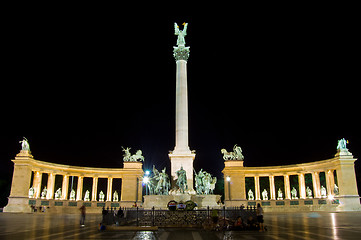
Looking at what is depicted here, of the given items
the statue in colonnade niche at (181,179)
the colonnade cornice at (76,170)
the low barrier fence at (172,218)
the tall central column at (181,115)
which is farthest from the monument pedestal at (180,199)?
the colonnade cornice at (76,170)

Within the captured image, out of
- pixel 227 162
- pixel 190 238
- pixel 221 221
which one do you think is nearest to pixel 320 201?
pixel 227 162

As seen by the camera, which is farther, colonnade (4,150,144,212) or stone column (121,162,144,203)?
stone column (121,162,144,203)

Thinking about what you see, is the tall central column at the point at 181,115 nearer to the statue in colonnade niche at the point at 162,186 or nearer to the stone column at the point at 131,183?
the statue in colonnade niche at the point at 162,186

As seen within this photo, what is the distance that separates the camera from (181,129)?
4544cm

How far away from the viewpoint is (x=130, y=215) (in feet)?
78.5

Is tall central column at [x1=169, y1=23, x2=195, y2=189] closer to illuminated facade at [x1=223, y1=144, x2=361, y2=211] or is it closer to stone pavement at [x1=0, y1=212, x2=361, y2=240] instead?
illuminated facade at [x1=223, y1=144, x2=361, y2=211]

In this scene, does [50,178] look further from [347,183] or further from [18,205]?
[347,183]

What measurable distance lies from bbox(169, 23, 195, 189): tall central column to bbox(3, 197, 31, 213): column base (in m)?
28.9

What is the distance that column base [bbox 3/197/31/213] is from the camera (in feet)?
169

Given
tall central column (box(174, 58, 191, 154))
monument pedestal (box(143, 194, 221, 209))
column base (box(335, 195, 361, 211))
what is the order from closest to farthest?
monument pedestal (box(143, 194, 221, 209)) < tall central column (box(174, 58, 191, 154)) < column base (box(335, 195, 361, 211))

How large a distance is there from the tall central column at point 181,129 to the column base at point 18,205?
94.9 feet

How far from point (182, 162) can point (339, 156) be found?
32.4 meters

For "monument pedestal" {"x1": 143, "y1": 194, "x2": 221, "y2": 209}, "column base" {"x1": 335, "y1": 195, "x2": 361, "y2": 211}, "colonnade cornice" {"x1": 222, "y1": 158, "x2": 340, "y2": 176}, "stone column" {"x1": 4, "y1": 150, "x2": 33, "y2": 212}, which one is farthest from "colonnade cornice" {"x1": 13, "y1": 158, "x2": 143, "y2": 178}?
"column base" {"x1": 335, "y1": 195, "x2": 361, "y2": 211}

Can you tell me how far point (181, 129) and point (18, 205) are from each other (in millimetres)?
32264
